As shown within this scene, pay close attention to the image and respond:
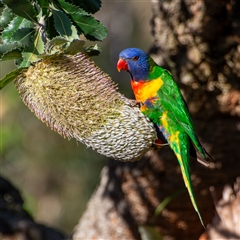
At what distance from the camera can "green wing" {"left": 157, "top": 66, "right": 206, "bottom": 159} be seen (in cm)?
234

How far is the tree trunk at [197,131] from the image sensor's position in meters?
2.67

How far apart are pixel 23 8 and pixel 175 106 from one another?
105 centimetres

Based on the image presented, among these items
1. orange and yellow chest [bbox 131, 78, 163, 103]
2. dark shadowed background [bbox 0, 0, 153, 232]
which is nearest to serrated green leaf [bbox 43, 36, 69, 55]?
orange and yellow chest [bbox 131, 78, 163, 103]

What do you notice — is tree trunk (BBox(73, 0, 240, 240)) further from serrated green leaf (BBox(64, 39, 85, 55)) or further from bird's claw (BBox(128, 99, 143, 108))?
serrated green leaf (BBox(64, 39, 85, 55))

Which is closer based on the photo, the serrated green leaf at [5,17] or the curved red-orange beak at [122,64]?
the serrated green leaf at [5,17]

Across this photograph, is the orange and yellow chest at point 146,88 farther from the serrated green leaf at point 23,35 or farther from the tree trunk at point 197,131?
the serrated green leaf at point 23,35

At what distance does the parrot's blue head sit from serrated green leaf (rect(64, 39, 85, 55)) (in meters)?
0.91

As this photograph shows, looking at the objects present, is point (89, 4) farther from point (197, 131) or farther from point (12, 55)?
point (197, 131)

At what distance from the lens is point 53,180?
A: 6367 mm

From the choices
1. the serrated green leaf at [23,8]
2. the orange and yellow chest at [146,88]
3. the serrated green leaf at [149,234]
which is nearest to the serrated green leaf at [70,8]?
the serrated green leaf at [23,8]

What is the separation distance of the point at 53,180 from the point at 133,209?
10.6 ft

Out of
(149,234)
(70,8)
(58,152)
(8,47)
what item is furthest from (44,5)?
(58,152)

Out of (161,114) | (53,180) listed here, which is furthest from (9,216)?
(53,180)

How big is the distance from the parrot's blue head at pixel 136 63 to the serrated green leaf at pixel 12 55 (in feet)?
3.31
